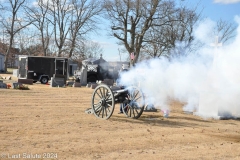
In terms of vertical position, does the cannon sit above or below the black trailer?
below

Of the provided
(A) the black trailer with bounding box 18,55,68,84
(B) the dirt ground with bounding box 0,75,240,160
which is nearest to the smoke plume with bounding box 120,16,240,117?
(B) the dirt ground with bounding box 0,75,240,160

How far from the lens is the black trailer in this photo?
28.7 m

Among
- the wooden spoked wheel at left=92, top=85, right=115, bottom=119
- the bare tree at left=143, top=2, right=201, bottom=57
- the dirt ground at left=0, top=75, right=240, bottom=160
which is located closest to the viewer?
the dirt ground at left=0, top=75, right=240, bottom=160

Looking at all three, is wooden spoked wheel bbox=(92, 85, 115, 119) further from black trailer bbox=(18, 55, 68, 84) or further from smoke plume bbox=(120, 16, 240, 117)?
black trailer bbox=(18, 55, 68, 84)

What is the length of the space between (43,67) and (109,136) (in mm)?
22199

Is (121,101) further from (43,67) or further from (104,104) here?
(43,67)

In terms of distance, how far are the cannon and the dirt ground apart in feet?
0.95

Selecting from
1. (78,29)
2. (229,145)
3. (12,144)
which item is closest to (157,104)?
(229,145)

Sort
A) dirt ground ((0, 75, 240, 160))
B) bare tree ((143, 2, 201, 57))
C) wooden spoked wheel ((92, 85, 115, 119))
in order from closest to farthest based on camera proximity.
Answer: dirt ground ((0, 75, 240, 160))
wooden spoked wheel ((92, 85, 115, 119))
bare tree ((143, 2, 201, 57))

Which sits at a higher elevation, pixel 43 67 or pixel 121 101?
pixel 43 67

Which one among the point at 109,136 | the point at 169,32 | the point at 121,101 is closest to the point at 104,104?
the point at 121,101

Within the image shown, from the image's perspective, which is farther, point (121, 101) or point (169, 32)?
point (169, 32)

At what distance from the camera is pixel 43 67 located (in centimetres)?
2902

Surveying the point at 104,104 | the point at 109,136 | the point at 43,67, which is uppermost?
the point at 43,67
